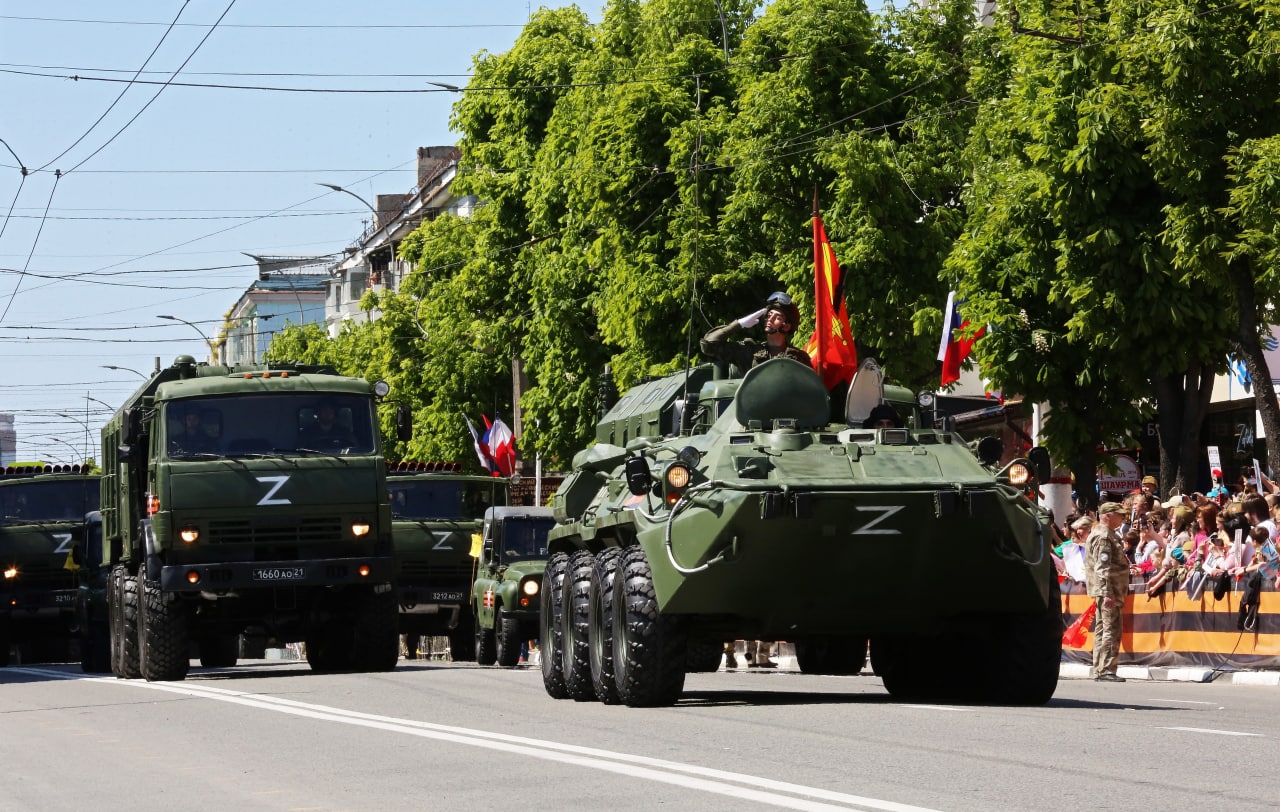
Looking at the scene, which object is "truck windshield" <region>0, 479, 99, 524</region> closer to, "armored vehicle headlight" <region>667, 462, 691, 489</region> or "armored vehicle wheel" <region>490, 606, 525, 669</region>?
"armored vehicle wheel" <region>490, 606, 525, 669</region>

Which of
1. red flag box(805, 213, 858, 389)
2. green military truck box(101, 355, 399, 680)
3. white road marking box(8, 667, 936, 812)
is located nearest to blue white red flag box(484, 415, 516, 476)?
green military truck box(101, 355, 399, 680)

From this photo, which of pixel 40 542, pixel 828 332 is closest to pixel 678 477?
pixel 828 332

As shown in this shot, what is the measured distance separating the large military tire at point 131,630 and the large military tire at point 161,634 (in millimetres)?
516

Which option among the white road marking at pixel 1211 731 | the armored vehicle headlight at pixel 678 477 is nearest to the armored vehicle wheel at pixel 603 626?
the armored vehicle headlight at pixel 678 477

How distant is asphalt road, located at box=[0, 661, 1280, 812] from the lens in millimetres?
9727

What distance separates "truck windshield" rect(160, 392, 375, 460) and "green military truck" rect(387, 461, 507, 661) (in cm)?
843

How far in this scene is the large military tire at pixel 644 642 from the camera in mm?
15219

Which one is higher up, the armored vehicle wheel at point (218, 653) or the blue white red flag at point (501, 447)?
the blue white red flag at point (501, 447)

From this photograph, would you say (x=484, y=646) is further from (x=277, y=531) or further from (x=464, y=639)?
(x=277, y=531)

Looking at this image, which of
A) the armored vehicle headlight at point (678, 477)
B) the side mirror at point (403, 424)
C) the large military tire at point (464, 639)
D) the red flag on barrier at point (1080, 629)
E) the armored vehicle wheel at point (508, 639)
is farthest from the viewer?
the large military tire at point (464, 639)

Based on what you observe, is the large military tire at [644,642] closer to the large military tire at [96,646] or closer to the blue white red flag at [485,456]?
the large military tire at [96,646]

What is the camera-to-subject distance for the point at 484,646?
31.2 meters

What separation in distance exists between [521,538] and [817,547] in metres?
16.0

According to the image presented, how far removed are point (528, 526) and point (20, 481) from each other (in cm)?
893
